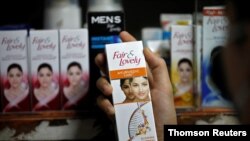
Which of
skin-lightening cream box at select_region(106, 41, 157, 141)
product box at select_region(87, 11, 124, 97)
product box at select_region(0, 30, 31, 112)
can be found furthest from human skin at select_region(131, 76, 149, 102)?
product box at select_region(0, 30, 31, 112)

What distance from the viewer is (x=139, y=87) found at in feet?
2.53

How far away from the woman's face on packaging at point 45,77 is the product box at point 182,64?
0.93 ft

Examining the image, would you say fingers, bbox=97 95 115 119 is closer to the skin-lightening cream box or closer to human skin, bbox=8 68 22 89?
the skin-lightening cream box

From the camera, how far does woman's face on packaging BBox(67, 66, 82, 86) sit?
88 centimetres

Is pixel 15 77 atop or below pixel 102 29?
below

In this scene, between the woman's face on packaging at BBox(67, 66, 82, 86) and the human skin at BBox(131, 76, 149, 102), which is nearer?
the human skin at BBox(131, 76, 149, 102)

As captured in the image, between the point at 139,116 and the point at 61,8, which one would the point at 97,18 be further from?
the point at 139,116

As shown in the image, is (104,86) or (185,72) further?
(185,72)

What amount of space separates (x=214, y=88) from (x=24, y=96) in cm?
43

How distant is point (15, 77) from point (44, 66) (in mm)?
68

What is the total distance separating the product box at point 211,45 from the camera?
896mm

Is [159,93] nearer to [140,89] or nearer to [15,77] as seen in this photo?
[140,89]

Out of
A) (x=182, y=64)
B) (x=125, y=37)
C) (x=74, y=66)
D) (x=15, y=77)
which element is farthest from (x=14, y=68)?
(x=182, y=64)

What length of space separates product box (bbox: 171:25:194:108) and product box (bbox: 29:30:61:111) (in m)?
0.27
